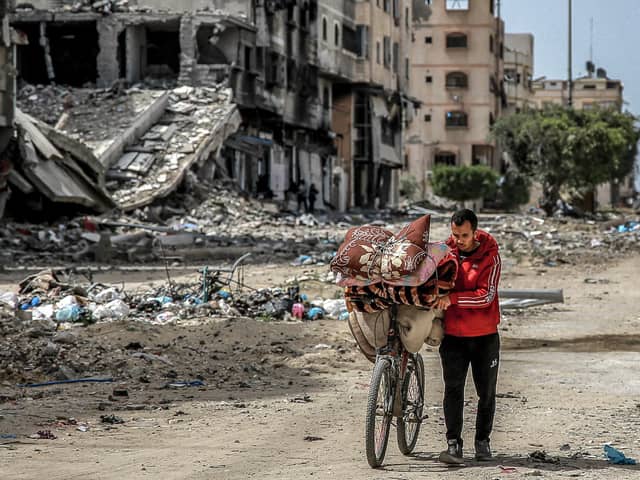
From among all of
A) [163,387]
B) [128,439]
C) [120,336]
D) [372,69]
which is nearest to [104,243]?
[120,336]

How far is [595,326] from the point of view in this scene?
16.6 m

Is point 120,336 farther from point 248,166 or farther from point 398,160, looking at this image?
point 398,160

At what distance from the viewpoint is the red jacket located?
7117 mm

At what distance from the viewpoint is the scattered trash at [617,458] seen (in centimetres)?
709

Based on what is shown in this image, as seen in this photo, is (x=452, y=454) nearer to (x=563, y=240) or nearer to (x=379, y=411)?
(x=379, y=411)

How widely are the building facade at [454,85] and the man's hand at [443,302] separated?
81.1 meters

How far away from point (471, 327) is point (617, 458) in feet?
3.47

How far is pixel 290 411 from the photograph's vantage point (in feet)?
31.0

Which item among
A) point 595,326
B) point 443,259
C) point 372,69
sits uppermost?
point 372,69

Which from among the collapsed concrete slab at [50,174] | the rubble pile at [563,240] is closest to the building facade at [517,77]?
the rubble pile at [563,240]

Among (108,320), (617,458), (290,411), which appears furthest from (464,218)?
(108,320)

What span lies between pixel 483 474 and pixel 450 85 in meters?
83.7

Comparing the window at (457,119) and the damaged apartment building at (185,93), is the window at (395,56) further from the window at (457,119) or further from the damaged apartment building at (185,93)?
the window at (457,119)

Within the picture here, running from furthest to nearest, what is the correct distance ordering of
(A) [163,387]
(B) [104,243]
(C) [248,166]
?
(C) [248,166] → (B) [104,243] → (A) [163,387]
